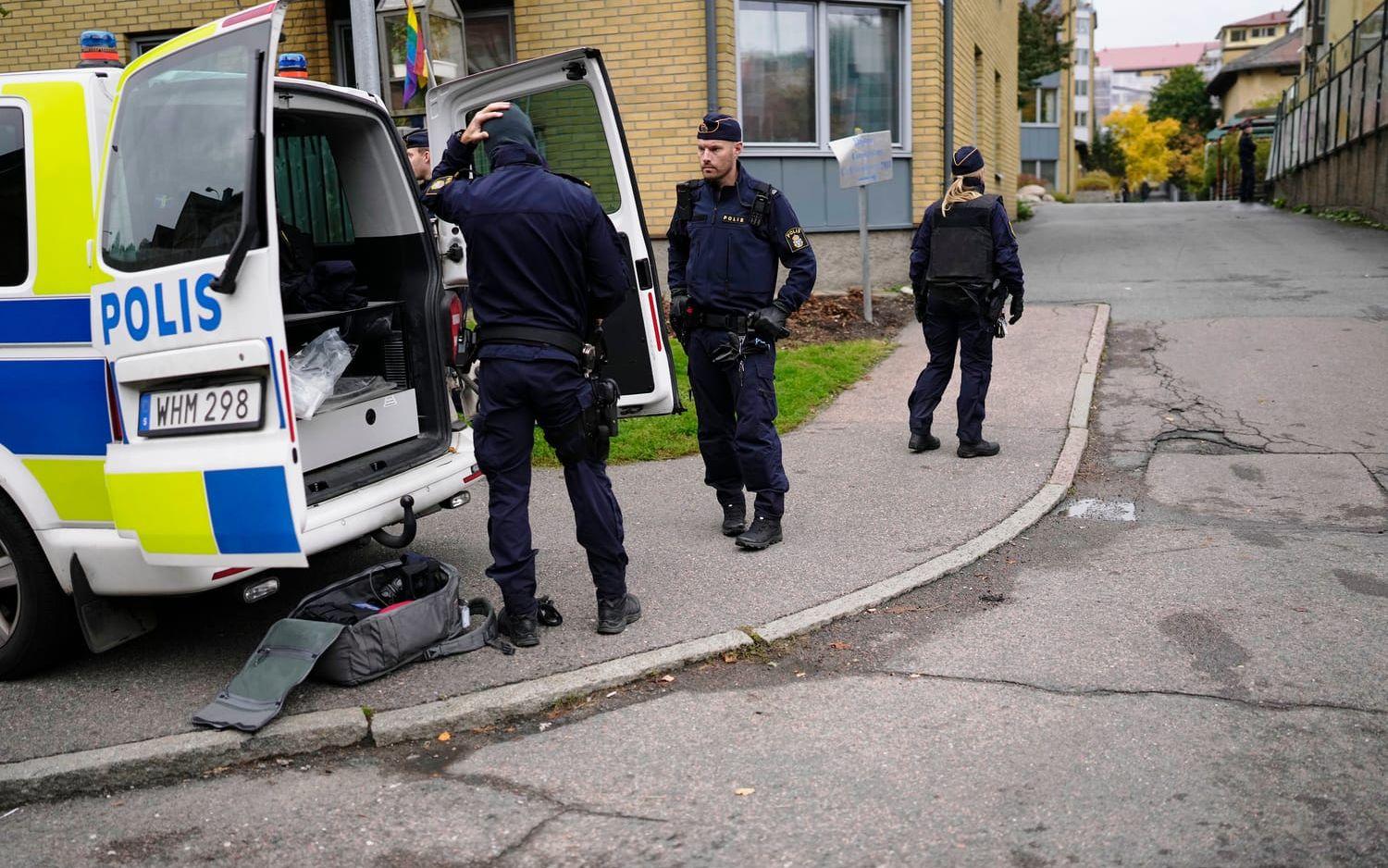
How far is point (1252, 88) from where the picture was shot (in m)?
75.1

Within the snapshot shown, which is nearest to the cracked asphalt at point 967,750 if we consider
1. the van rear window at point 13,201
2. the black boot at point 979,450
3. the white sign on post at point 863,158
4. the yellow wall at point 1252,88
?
the black boot at point 979,450

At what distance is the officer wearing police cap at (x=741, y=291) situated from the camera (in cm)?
576

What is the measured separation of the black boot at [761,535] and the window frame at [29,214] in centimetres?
323

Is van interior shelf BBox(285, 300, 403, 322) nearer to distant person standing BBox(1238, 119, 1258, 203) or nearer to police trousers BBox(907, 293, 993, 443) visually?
police trousers BBox(907, 293, 993, 443)

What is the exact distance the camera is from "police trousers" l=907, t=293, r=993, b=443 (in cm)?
767

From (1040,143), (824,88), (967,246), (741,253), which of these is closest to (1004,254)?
(967,246)

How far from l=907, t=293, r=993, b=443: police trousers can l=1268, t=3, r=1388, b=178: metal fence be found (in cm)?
1627

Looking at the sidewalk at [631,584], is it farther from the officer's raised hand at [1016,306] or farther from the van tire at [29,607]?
the officer's raised hand at [1016,306]

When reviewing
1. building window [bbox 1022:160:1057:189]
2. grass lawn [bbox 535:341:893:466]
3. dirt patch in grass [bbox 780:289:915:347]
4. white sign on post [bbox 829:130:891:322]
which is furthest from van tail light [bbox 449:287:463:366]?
building window [bbox 1022:160:1057:189]

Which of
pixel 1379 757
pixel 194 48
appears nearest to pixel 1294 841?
pixel 1379 757

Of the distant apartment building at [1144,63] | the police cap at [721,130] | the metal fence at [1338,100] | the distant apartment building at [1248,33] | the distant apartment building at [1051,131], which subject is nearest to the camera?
the police cap at [721,130]

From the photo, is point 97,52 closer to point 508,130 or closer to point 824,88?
point 508,130

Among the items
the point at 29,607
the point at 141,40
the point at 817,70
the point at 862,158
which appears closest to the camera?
the point at 29,607

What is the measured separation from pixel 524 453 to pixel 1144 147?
279 feet
